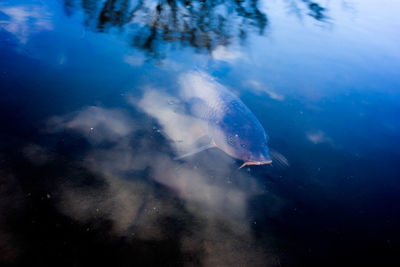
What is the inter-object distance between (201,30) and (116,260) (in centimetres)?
546

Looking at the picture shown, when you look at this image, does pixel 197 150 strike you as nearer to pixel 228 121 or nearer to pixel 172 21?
pixel 228 121

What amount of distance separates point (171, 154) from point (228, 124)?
0.86 metres

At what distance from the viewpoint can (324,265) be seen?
1.62 meters

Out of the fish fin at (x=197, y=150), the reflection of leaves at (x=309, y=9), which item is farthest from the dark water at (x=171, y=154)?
the reflection of leaves at (x=309, y=9)

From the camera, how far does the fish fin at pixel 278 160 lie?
2.42 m

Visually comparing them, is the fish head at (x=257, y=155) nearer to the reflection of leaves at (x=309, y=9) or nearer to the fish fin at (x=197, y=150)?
the fish fin at (x=197, y=150)

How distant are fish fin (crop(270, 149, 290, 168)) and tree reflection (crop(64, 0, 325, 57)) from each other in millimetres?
3101

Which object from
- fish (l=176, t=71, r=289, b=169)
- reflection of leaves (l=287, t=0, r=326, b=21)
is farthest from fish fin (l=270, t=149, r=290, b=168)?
reflection of leaves (l=287, t=0, r=326, b=21)

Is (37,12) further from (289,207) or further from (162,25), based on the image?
(289,207)

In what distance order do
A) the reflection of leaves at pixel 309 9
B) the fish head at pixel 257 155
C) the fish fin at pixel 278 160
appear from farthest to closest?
the reflection of leaves at pixel 309 9, the fish fin at pixel 278 160, the fish head at pixel 257 155

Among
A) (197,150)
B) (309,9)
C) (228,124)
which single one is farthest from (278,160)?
(309,9)

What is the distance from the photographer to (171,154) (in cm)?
224

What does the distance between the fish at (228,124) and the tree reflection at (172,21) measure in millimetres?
1716

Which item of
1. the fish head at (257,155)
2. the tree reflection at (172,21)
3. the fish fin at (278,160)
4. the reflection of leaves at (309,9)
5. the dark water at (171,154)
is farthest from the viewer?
the reflection of leaves at (309,9)
